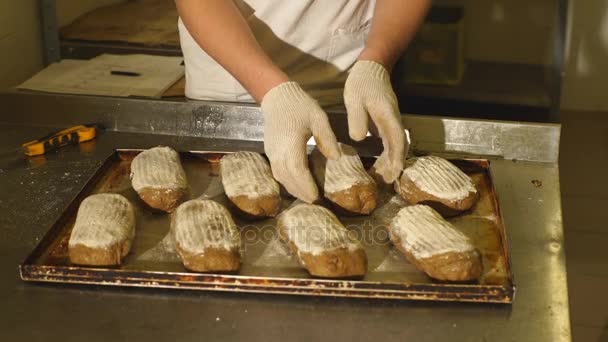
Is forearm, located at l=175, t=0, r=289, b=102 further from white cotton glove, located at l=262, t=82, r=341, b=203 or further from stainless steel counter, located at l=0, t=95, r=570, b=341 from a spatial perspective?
stainless steel counter, located at l=0, t=95, r=570, b=341

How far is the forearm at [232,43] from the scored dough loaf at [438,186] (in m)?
0.37

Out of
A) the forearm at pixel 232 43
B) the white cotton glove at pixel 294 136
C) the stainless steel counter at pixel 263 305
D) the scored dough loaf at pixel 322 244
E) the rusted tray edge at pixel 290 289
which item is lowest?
the stainless steel counter at pixel 263 305

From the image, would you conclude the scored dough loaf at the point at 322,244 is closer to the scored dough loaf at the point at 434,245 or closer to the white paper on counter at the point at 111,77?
the scored dough loaf at the point at 434,245

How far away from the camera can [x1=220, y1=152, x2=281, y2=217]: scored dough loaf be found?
1.54 m

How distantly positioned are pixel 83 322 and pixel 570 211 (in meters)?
2.59

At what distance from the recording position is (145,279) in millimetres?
1284

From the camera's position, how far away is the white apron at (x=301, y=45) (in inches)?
77.9

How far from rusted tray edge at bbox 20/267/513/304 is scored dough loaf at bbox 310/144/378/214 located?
12.7 inches

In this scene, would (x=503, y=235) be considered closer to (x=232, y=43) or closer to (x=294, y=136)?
(x=294, y=136)

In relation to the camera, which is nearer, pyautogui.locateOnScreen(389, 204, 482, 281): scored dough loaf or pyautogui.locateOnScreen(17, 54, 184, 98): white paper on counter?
pyautogui.locateOnScreen(389, 204, 482, 281): scored dough loaf

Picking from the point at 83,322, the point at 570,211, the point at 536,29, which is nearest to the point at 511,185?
the point at 83,322

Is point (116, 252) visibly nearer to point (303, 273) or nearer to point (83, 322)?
point (83, 322)

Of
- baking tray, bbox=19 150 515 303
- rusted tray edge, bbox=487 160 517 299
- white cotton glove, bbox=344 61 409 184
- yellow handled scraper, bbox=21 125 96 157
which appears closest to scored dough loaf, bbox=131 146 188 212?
baking tray, bbox=19 150 515 303

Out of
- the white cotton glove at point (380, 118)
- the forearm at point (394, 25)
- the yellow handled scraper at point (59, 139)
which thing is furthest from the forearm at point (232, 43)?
the yellow handled scraper at point (59, 139)
